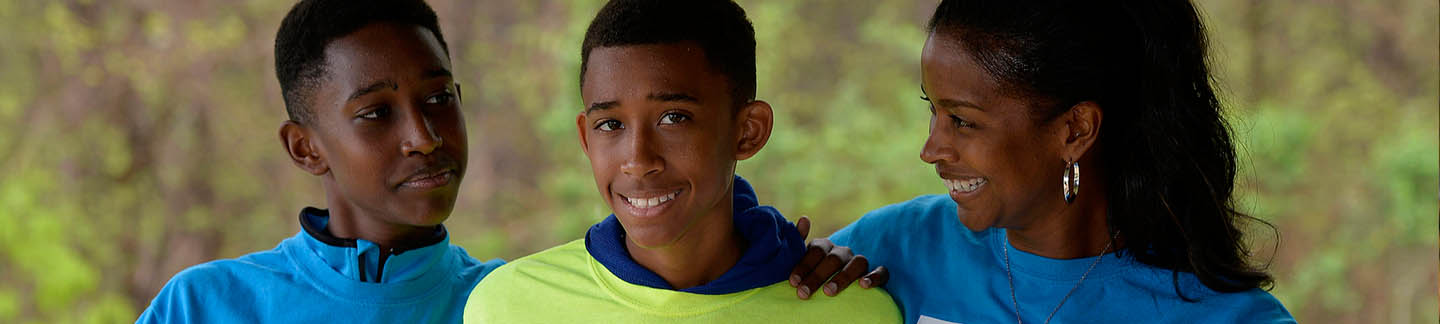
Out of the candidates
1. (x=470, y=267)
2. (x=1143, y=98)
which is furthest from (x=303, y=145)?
→ (x=1143, y=98)

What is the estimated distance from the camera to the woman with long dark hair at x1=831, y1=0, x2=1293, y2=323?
6.08 feet

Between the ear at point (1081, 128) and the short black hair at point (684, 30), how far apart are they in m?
0.52

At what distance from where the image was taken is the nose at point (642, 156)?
5.76ft

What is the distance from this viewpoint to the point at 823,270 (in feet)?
6.23

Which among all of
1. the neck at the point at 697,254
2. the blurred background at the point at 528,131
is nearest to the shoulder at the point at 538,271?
the neck at the point at 697,254

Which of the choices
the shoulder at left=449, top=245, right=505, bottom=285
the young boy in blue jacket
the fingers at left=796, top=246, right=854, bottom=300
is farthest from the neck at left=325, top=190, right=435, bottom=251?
the fingers at left=796, top=246, right=854, bottom=300

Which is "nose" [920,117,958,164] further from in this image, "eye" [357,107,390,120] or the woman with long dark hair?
"eye" [357,107,390,120]

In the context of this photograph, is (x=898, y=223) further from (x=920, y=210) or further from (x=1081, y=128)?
(x=1081, y=128)

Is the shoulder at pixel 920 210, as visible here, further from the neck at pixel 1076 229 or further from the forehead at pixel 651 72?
the forehead at pixel 651 72

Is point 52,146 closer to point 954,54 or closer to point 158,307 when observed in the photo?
point 158,307

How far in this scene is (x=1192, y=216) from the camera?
1.92 m

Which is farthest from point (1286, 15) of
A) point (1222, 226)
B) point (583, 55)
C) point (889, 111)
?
point (583, 55)

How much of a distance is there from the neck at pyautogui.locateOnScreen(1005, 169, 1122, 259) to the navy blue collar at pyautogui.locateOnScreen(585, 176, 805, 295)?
1.32 feet

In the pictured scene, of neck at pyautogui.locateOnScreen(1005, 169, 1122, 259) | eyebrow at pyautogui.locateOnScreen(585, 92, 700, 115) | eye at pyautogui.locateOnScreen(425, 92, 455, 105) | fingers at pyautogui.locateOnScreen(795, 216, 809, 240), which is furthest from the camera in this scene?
eye at pyautogui.locateOnScreen(425, 92, 455, 105)
